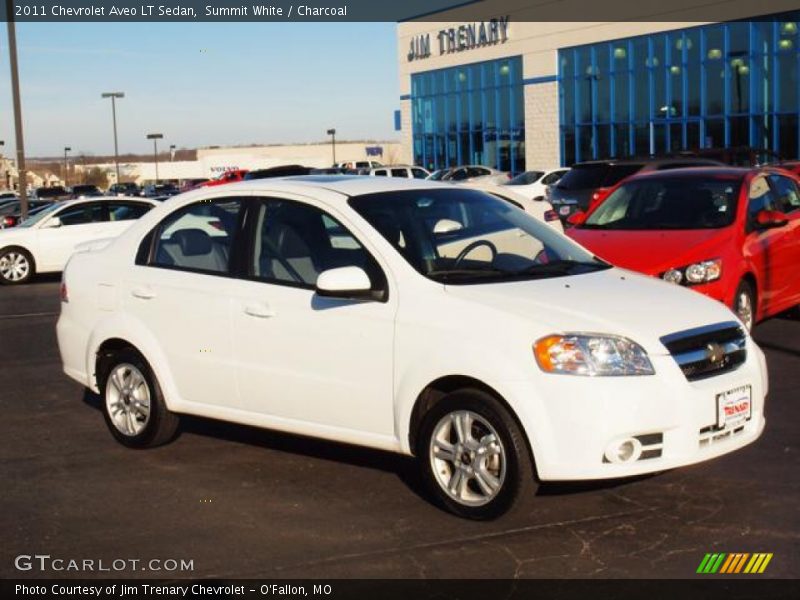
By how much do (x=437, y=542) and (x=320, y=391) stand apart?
116 cm

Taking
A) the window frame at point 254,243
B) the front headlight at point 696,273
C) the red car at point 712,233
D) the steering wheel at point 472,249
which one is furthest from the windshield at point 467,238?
the red car at point 712,233

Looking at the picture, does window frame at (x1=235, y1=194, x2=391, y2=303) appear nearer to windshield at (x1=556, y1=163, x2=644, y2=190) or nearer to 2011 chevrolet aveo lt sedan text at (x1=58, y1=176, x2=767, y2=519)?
2011 chevrolet aveo lt sedan text at (x1=58, y1=176, x2=767, y2=519)

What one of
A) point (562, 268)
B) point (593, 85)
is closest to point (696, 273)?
point (562, 268)

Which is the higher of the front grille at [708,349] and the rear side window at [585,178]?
the rear side window at [585,178]

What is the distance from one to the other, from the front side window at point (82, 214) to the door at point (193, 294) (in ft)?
45.7

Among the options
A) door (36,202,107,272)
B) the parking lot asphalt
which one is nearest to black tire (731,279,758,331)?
the parking lot asphalt

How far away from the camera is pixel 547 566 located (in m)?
4.90

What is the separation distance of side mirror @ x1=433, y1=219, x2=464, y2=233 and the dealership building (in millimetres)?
31864

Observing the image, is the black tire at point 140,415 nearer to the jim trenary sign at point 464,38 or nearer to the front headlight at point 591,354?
the front headlight at point 591,354

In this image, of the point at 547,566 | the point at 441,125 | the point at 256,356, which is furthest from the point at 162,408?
the point at 441,125

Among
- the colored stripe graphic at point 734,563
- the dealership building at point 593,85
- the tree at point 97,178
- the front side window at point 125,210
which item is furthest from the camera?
the tree at point 97,178

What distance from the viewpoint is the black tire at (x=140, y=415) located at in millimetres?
6988

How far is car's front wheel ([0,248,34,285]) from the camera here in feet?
65.8
